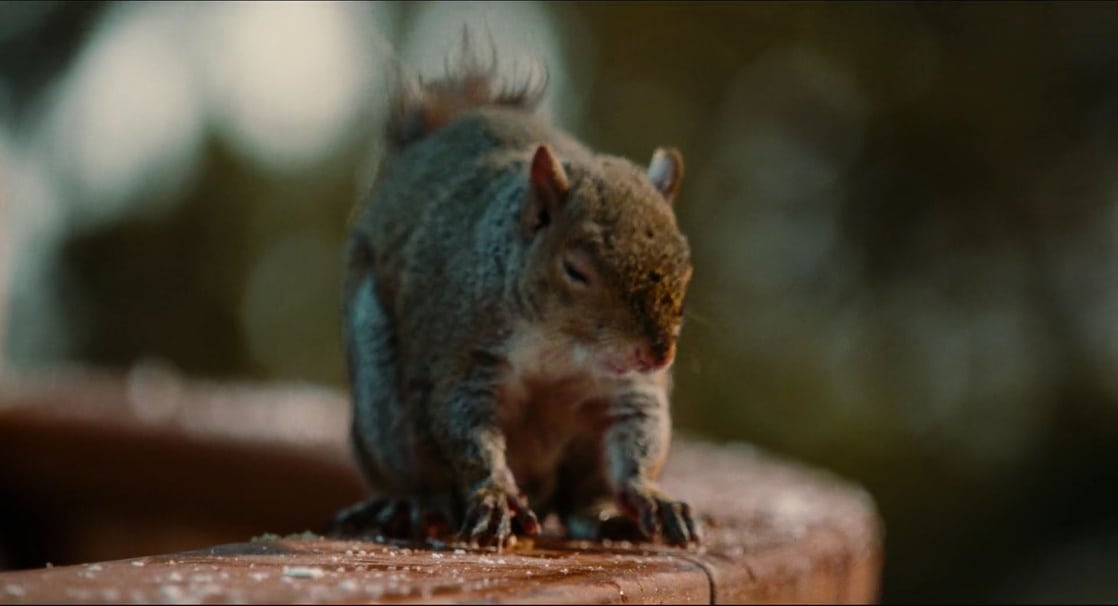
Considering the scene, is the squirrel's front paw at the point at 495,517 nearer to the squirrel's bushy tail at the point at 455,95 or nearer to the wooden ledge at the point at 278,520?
the wooden ledge at the point at 278,520

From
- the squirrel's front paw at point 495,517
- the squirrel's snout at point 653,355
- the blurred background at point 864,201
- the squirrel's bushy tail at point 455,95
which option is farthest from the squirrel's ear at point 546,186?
the blurred background at point 864,201

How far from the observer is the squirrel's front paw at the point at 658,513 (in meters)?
1.88

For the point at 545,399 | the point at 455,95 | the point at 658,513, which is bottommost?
the point at 658,513

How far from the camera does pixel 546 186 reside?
6.21 ft

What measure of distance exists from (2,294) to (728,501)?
2.91 m

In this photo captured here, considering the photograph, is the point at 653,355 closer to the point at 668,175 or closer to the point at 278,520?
the point at 668,175

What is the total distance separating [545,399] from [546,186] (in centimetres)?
32

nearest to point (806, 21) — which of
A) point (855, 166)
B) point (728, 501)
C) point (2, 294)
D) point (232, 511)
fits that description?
point (855, 166)

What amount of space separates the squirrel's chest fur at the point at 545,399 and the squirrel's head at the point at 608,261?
0.05 metres

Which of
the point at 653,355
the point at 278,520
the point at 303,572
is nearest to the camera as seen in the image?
the point at 303,572

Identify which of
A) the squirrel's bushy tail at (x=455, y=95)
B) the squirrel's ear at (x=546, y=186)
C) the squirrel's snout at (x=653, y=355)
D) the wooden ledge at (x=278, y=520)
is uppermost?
the squirrel's bushy tail at (x=455, y=95)

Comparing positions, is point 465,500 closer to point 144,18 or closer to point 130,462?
point 130,462

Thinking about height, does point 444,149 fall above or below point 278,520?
above

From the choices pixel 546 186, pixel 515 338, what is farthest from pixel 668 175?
pixel 515 338
